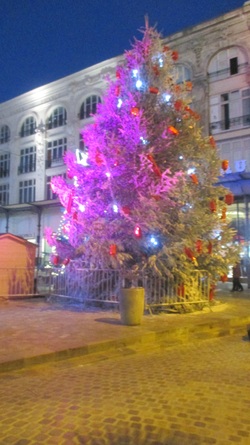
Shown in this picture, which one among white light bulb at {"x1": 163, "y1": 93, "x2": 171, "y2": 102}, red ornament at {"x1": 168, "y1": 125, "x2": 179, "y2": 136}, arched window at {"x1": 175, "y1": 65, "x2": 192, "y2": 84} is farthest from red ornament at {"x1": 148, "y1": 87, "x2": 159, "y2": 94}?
arched window at {"x1": 175, "y1": 65, "x2": 192, "y2": 84}

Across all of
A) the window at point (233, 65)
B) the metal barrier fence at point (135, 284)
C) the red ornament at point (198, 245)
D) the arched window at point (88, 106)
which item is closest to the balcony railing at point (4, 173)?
the arched window at point (88, 106)

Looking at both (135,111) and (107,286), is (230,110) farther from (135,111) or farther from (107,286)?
(107,286)

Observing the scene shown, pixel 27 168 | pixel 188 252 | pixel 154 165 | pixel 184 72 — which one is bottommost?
pixel 188 252

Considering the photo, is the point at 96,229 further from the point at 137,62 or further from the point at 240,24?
the point at 240,24

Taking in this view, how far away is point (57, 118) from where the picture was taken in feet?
108

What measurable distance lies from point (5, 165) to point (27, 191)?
13.9ft

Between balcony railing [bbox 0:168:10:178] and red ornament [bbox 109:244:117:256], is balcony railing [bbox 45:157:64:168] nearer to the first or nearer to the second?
balcony railing [bbox 0:168:10:178]

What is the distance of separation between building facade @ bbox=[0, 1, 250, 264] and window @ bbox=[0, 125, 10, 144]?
9 cm

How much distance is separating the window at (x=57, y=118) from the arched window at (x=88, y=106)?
5.47 feet

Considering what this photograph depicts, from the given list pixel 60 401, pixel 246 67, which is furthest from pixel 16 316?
pixel 246 67

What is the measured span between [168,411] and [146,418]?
0.30 m

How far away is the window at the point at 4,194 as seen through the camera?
117 feet

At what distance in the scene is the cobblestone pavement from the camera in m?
3.74

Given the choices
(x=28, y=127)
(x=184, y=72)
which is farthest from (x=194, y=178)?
(x=28, y=127)
